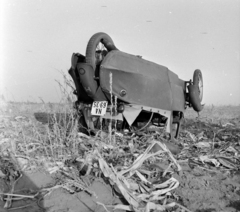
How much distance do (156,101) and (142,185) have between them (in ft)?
7.96

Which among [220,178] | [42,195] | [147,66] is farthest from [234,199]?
[147,66]

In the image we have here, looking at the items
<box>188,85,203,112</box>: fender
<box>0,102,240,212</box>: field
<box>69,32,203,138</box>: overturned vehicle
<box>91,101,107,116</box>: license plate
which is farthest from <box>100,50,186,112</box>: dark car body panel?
<box>0,102,240,212</box>: field

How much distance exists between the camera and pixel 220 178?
3070 millimetres

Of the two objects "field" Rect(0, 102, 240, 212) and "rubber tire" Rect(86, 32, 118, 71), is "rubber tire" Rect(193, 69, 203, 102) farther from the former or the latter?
"field" Rect(0, 102, 240, 212)

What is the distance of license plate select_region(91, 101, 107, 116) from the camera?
4.58m

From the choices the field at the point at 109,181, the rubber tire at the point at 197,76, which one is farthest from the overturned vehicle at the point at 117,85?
the field at the point at 109,181

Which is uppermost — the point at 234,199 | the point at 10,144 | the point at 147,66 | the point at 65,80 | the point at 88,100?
the point at 147,66

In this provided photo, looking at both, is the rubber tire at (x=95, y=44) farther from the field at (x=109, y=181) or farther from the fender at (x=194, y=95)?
the fender at (x=194, y=95)

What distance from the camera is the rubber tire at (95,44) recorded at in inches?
180

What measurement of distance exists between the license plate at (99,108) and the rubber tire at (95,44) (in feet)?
1.95

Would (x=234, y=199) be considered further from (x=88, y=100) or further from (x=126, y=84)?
(x=88, y=100)

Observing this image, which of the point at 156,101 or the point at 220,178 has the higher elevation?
the point at 156,101

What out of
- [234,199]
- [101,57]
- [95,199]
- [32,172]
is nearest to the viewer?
[95,199]

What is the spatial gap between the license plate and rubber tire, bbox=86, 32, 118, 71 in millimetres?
593
